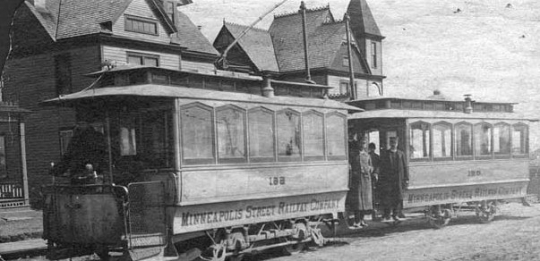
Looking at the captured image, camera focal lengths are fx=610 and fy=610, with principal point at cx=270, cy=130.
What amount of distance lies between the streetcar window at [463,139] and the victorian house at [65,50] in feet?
40.6

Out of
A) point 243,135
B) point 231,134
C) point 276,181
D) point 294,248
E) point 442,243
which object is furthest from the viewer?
point 442,243

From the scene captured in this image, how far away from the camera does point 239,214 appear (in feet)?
30.7

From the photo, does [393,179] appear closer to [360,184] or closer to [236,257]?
[360,184]

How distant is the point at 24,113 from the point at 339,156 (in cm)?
1452

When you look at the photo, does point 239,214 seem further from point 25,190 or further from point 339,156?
point 25,190

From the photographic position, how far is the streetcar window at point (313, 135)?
10.7m

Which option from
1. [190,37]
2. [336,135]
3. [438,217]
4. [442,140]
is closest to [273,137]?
[336,135]

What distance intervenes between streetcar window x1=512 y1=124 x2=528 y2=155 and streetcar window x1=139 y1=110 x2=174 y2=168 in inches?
415

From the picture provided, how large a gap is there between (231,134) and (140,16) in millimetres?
15139

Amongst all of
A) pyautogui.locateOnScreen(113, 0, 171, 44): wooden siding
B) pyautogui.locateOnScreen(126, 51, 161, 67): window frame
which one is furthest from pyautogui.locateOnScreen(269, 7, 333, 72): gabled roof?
pyautogui.locateOnScreen(126, 51, 161, 67): window frame

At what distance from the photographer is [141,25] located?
2327cm

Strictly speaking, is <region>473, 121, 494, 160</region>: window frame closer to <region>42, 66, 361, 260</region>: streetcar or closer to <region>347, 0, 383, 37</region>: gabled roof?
<region>42, 66, 361, 260</region>: streetcar

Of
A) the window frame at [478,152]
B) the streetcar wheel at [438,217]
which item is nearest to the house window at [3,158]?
the streetcar wheel at [438,217]

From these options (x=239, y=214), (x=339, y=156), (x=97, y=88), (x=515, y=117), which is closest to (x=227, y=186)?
(x=239, y=214)
